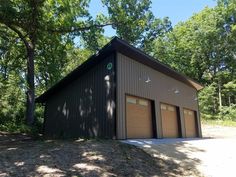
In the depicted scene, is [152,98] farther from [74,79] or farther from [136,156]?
[136,156]

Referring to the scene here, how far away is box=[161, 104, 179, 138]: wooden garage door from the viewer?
15.5 metres

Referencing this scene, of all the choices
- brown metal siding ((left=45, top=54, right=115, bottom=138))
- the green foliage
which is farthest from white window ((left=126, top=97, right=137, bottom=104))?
the green foliage

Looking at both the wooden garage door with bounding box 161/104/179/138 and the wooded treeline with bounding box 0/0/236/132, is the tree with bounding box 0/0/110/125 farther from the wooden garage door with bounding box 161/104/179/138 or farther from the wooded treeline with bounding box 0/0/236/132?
the wooden garage door with bounding box 161/104/179/138

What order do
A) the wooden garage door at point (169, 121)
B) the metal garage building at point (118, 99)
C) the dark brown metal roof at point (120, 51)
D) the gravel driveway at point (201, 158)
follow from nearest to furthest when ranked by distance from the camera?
the gravel driveway at point (201, 158) → the dark brown metal roof at point (120, 51) → the metal garage building at point (118, 99) → the wooden garage door at point (169, 121)

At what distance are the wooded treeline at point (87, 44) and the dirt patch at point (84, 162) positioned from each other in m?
8.28

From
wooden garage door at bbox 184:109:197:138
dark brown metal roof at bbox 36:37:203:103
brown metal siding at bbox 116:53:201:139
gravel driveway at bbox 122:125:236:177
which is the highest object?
dark brown metal roof at bbox 36:37:203:103

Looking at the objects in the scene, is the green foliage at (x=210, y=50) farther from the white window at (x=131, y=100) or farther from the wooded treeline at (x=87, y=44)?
the white window at (x=131, y=100)

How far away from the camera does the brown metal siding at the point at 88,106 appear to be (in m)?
12.3

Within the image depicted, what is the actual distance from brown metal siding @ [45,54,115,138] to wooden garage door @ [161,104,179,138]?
443cm

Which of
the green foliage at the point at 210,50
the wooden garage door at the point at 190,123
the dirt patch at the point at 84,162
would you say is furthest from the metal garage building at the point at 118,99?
the green foliage at the point at 210,50

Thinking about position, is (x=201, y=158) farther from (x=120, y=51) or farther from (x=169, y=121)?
(x=169, y=121)

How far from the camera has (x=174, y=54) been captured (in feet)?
133

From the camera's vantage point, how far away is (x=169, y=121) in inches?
639

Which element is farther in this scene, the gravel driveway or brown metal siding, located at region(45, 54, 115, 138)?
brown metal siding, located at region(45, 54, 115, 138)
